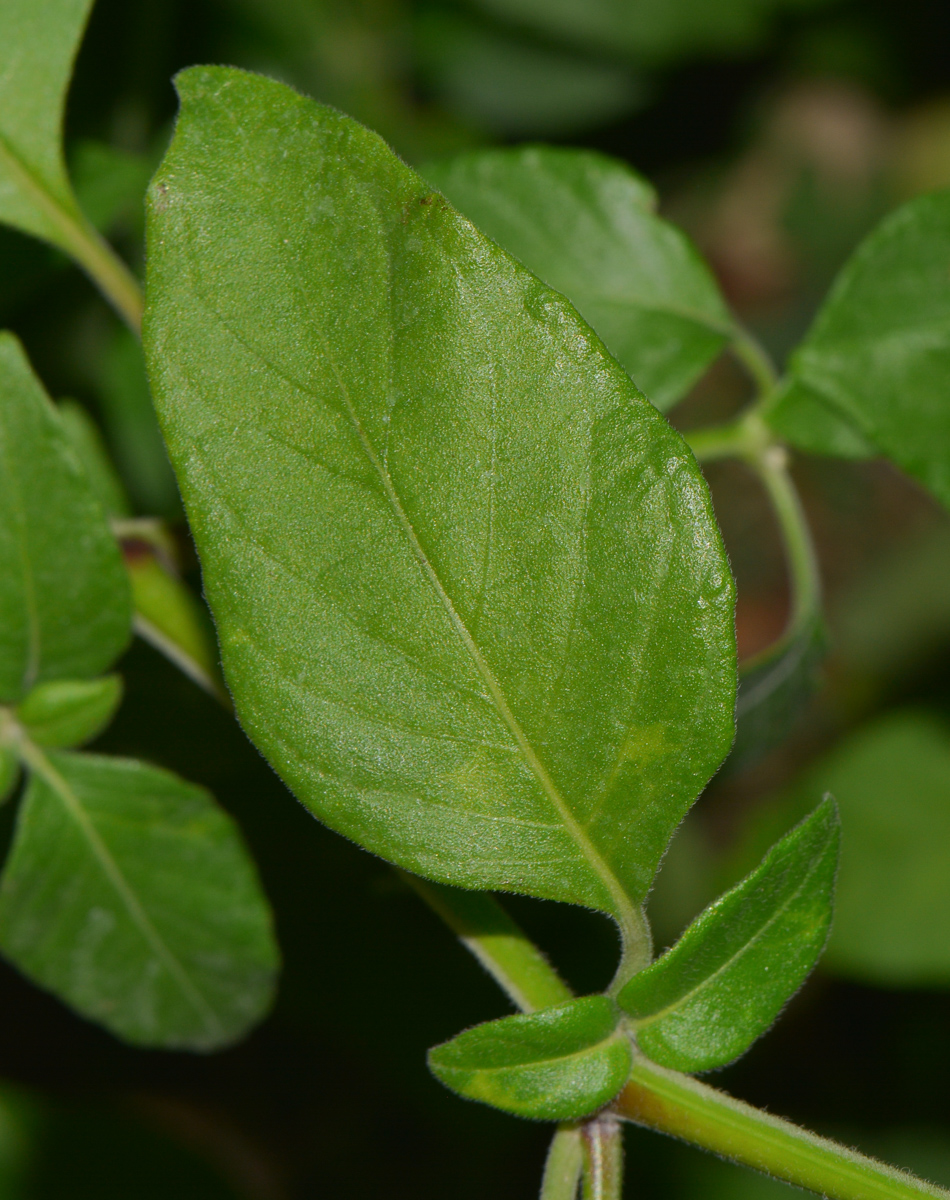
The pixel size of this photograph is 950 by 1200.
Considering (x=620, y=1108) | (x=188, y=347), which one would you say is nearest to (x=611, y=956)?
(x=620, y=1108)

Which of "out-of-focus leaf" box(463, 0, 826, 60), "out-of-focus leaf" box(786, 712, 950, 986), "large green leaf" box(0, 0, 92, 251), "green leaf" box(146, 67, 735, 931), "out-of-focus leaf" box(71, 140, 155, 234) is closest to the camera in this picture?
"green leaf" box(146, 67, 735, 931)

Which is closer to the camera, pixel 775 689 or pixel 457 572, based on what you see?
pixel 457 572

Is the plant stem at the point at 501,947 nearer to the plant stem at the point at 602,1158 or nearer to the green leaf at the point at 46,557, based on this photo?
the plant stem at the point at 602,1158

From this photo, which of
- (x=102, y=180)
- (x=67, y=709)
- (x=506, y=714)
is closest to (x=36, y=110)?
(x=102, y=180)

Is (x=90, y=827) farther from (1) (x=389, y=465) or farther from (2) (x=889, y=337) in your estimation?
(2) (x=889, y=337)

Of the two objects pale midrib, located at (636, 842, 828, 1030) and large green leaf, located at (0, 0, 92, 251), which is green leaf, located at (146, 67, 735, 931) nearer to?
pale midrib, located at (636, 842, 828, 1030)

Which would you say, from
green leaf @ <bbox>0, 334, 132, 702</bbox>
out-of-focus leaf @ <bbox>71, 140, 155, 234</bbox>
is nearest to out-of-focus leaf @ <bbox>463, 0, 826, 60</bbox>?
out-of-focus leaf @ <bbox>71, 140, 155, 234</bbox>
